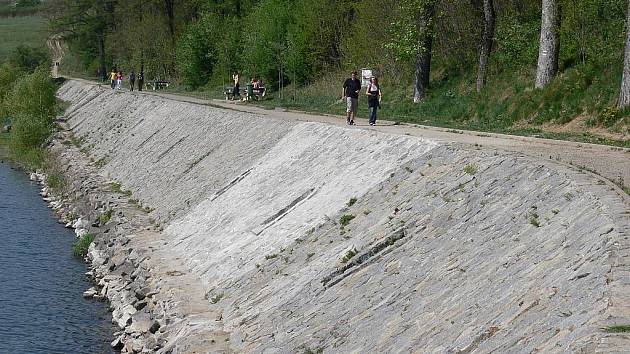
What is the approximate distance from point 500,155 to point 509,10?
881 inches

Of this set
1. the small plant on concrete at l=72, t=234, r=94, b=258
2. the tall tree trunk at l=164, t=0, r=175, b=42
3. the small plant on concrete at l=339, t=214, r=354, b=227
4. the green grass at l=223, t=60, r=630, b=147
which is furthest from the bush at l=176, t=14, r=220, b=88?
the small plant on concrete at l=339, t=214, r=354, b=227

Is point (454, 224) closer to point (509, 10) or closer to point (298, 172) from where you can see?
point (298, 172)

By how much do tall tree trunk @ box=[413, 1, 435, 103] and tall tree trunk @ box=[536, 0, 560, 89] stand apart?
847 centimetres

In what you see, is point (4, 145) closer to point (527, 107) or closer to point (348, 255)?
point (527, 107)

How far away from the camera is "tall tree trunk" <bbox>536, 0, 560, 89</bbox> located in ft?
95.8

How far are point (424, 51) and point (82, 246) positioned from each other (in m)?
18.1

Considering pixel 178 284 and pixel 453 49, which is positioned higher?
pixel 453 49

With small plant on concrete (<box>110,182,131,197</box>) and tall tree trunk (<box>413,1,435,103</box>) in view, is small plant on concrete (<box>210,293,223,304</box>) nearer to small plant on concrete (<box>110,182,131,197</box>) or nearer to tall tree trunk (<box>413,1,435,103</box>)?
small plant on concrete (<box>110,182,131,197</box>)

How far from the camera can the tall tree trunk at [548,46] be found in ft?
95.8

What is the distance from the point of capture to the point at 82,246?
27609 millimetres

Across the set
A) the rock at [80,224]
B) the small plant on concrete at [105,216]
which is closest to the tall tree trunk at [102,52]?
the rock at [80,224]

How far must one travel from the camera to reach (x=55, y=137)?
6066 cm

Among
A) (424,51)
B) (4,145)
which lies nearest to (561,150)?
(424,51)

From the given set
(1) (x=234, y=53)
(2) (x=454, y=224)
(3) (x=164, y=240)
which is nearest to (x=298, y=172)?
(3) (x=164, y=240)
